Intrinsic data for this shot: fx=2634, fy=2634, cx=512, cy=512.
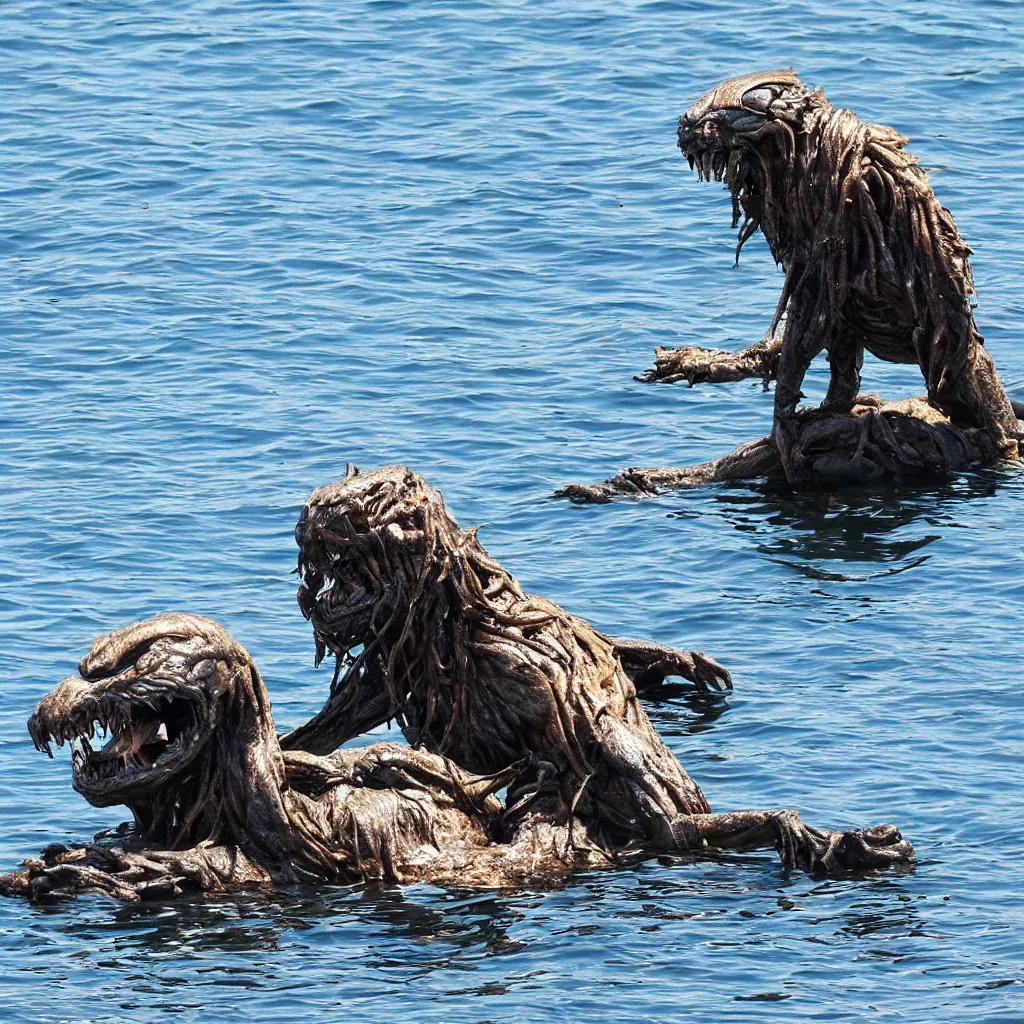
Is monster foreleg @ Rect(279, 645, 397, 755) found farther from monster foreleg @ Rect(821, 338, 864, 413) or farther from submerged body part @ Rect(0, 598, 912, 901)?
monster foreleg @ Rect(821, 338, 864, 413)

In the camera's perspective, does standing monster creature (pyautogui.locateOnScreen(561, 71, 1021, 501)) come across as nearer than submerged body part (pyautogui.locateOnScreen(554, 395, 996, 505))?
Yes

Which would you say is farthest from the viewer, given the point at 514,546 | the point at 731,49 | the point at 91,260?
the point at 731,49

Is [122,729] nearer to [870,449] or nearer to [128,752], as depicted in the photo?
[128,752]

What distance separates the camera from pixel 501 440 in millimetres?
20625

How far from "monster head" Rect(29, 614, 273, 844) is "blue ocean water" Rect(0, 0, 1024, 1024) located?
0.52 meters

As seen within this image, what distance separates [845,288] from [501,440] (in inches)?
136

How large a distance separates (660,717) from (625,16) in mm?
19452

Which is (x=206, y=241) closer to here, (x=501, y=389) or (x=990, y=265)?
(x=501, y=389)

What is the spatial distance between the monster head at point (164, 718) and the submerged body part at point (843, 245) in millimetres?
7361

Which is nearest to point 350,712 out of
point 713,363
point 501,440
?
point 501,440

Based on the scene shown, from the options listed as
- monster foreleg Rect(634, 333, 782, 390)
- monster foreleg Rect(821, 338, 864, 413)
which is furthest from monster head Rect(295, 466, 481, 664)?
monster foreleg Rect(634, 333, 782, 390)

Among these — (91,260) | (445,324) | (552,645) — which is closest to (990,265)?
(445,324)

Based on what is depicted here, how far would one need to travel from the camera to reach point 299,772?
12.1m

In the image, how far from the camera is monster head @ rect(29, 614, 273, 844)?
11422mm
